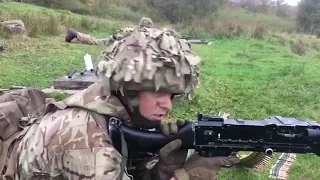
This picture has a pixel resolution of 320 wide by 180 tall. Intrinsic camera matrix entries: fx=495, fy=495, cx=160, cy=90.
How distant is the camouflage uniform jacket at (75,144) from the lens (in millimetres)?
2289

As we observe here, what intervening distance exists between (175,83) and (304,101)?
5.37 metres

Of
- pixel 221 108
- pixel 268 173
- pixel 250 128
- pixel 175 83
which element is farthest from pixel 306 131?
pixel 221 108

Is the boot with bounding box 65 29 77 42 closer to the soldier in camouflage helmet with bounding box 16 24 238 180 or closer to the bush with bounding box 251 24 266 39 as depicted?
the bush with bounding box 251 24 266 39

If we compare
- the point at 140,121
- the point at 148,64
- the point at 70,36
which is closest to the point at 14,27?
the point at 70,36

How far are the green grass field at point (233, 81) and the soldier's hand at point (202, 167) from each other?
161 centimetres

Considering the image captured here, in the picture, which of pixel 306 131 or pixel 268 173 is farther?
pixel 268 173

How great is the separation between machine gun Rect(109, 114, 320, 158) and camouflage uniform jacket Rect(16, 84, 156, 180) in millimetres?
134

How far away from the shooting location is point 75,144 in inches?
90.7

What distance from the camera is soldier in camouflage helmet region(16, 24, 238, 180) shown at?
228cm

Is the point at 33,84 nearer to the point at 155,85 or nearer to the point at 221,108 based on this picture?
the point at 221,108

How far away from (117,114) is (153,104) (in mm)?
211

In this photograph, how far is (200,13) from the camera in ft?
121

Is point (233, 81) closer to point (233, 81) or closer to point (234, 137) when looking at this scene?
point (233, 81)

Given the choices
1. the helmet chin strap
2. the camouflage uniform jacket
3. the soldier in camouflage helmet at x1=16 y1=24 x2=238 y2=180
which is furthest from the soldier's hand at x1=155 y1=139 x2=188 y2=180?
the camouflage uniform jacket
